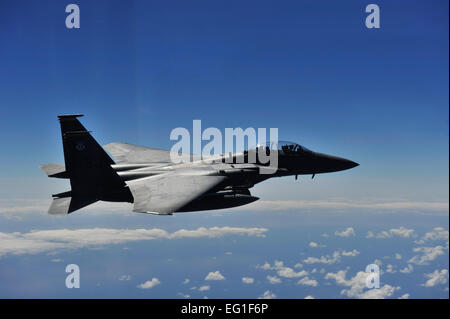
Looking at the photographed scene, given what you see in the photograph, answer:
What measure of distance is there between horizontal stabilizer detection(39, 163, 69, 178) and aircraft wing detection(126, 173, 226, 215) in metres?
4.02

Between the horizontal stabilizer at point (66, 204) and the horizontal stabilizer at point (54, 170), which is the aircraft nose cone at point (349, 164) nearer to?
the horizontal stabilizer at point (66, 204)

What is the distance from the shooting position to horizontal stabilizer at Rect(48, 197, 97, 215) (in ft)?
57.4

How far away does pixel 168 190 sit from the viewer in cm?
1723

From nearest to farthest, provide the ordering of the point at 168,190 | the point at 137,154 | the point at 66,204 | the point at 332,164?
the point at 168,190, the point at 66,204, the point at 332,164, the point at 137,154

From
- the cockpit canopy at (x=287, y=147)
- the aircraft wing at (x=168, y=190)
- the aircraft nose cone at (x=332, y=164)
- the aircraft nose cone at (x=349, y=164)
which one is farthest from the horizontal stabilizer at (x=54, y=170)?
the aircraft nose cone at (x=349, y=164)

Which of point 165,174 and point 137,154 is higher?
point 137,154

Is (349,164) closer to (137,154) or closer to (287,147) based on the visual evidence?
(287,147)

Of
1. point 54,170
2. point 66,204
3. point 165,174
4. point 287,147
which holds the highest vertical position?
point 287,147

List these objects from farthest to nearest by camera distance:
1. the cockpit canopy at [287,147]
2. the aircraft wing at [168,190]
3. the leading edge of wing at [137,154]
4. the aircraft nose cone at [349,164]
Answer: the leading edge of wing at [137,154] < the aircraft nose cone at [349,164] < the cockpit canopy at [287,147] < the aircraft wing at [168,190]

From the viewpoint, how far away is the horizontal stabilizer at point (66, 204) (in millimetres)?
17495

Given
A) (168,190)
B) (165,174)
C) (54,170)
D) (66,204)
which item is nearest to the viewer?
(168,190)

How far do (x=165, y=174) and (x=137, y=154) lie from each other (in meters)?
6.34

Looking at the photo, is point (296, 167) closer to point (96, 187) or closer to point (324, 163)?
point (324, 163)

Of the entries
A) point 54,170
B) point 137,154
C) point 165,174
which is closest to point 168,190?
point 165,174
